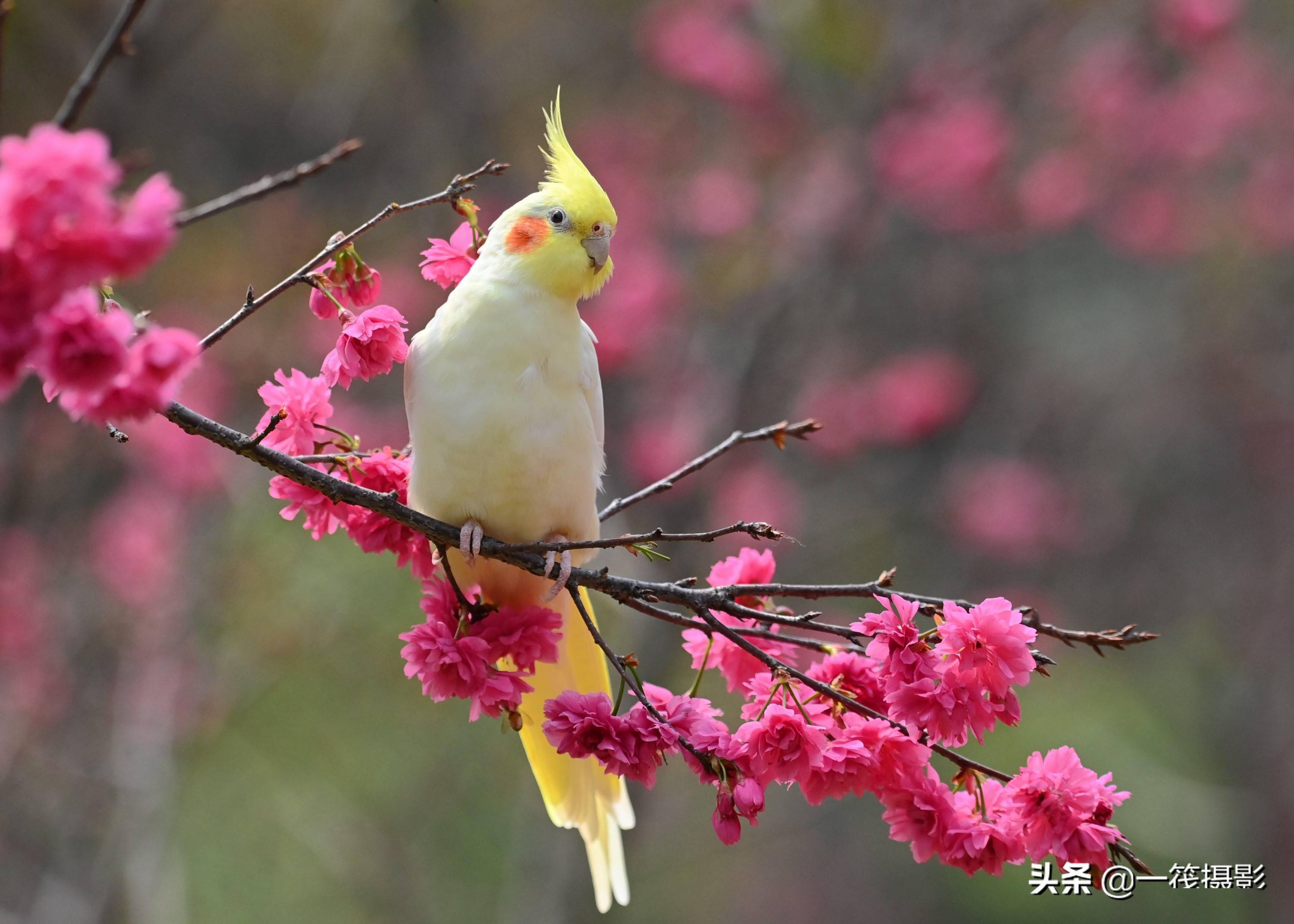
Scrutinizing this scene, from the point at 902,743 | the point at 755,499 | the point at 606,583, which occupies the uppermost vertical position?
the point at 755,499

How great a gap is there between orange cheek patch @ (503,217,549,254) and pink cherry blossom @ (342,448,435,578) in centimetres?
38

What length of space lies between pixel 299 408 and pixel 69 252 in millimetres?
684

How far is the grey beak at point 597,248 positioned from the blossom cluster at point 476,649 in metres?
0.57

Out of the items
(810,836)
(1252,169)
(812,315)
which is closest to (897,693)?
(812,315)

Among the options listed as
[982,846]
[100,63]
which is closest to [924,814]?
[982,846]

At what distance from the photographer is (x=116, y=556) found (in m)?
4.64

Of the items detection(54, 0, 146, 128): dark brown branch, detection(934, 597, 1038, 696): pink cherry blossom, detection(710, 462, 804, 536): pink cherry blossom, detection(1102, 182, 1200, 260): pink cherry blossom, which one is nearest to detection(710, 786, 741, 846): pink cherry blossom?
detection(934, 597, 1038, 696): pink cherry blossom

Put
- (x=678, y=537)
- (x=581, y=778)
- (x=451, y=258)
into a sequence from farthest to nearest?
(x=581, y=778), (x=451, y=258), (x=678, y=537)

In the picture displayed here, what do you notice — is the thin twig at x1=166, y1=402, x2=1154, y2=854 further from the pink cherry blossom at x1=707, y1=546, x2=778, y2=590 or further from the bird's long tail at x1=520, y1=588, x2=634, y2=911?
the bird's long tail at x1=520, y1=588, x2=634, y2=911

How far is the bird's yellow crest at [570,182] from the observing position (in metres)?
1.84

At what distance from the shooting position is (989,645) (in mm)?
1405

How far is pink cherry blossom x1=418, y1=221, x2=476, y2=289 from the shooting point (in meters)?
1.81

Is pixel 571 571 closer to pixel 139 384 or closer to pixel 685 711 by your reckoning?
pixel 685 711

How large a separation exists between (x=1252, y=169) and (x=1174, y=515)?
2.04m
